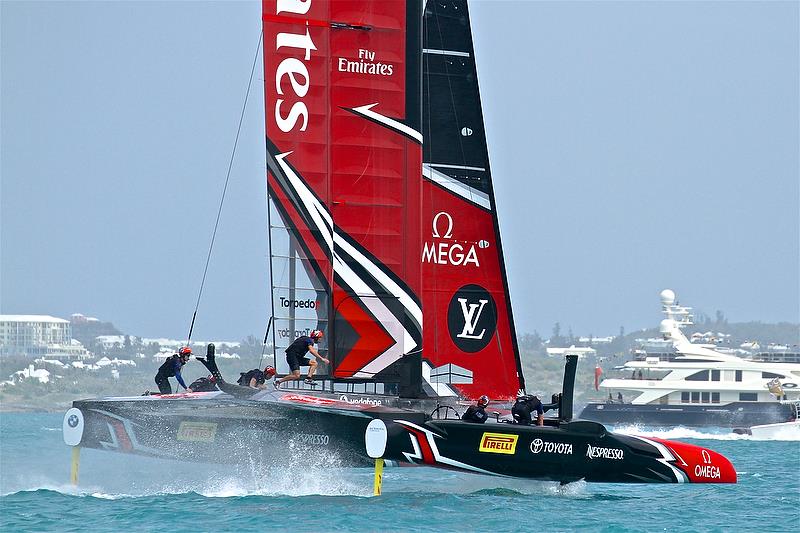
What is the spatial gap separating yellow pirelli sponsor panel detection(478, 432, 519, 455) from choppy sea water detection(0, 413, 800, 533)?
718mm

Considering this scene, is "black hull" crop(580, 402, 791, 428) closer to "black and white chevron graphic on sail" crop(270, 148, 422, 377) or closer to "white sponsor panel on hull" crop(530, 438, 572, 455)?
"white sponsor panel on hull" crop(530, 438, 572, 455)

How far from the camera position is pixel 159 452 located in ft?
58.5

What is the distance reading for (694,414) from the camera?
51062mm

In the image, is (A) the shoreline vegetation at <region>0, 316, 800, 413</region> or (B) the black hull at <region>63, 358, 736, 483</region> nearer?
(B) the black hull at <region>63, 358, 736, 483</region>

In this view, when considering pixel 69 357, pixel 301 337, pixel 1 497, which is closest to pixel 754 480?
pixel 301 337

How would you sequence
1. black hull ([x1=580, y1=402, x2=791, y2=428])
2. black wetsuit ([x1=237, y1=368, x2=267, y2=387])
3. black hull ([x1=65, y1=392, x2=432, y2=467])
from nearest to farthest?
1. black hull ([x1=65, y1=392, x2=432, y2=467])
2. black wetsuit ([x1=237, y1=368, x2=267, y2=387])
3. black hull ([x1=580, y1=402, x2=791, y2=428])

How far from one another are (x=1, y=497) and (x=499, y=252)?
8970mm

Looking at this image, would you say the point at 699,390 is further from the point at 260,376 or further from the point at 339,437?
the point at 339,437

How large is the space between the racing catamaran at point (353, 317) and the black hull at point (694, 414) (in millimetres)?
32219

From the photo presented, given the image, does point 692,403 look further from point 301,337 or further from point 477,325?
point 301,337

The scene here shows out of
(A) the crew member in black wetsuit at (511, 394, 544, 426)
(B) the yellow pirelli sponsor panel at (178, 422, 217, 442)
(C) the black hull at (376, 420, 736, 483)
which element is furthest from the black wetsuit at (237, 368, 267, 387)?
(A) the crew member in black wetsuit at (511, 394, 544, 426)

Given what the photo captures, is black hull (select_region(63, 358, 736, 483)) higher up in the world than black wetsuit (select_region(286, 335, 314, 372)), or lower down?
lower down

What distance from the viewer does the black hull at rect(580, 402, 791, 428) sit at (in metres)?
50.0

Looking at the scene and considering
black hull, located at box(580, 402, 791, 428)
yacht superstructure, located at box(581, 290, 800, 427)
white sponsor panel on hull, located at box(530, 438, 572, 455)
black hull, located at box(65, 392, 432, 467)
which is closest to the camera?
black hull, located at box(65, 392, 432, 467)
